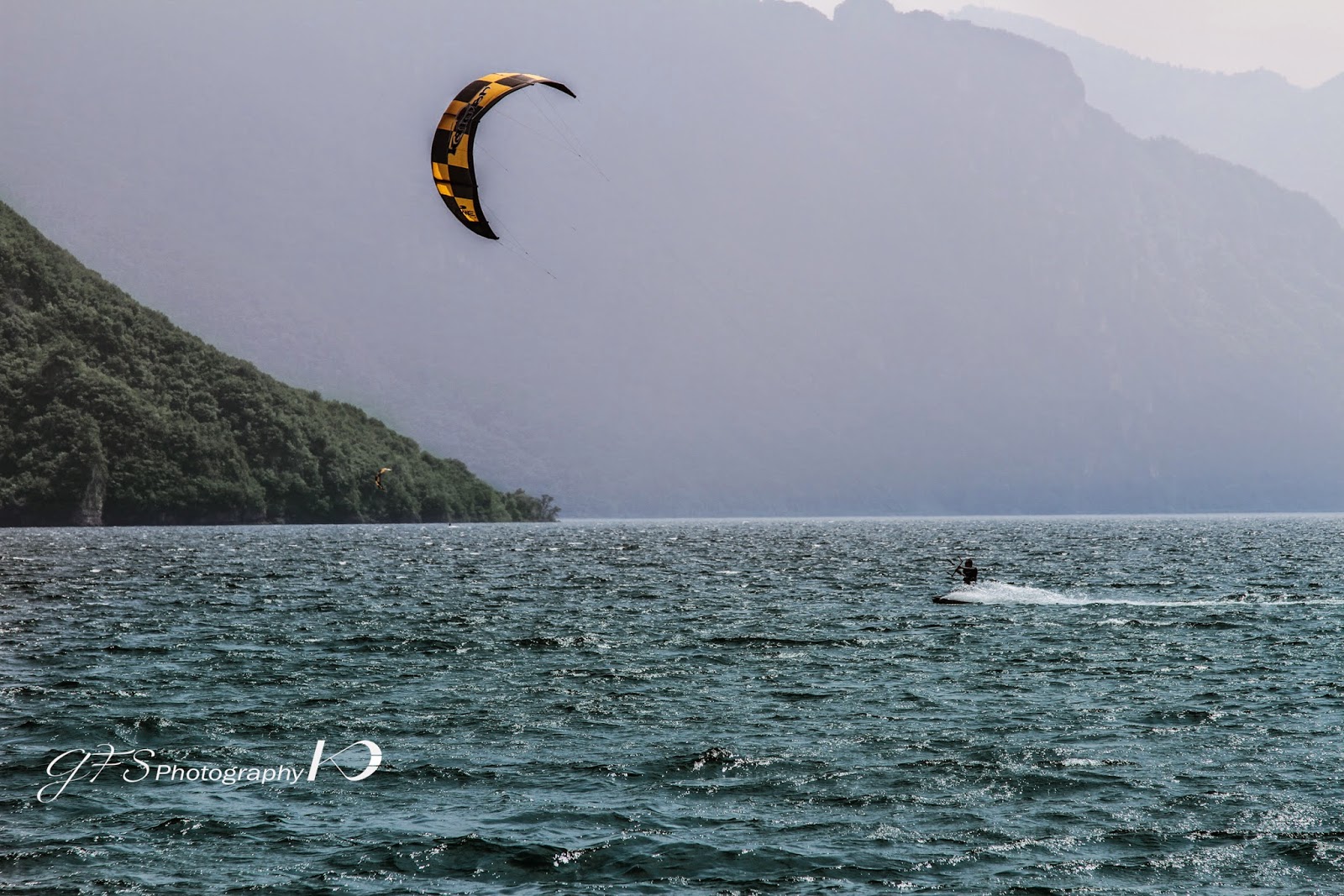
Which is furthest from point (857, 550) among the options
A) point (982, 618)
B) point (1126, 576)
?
point (982, 618)

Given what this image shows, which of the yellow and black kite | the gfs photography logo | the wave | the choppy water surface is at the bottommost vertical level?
the gfs photography logo

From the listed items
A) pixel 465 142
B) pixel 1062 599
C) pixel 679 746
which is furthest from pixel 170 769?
pixel 1062 599

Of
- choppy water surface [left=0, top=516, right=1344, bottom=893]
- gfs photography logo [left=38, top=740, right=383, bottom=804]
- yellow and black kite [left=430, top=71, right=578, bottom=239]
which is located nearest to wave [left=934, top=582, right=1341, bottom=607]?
choppy water surface [left=0, top=516, right=1344, bottom=893]

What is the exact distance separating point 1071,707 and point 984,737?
4.74 meters

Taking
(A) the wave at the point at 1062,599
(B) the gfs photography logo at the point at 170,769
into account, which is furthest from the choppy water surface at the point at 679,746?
(A) the wave at the point at 1062,599

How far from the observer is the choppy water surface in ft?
66.7

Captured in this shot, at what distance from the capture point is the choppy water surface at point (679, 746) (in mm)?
20344

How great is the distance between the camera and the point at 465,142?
5362cm

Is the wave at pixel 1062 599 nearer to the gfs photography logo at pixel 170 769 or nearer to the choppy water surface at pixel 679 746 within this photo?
the choppy water surface at pixel 679 746

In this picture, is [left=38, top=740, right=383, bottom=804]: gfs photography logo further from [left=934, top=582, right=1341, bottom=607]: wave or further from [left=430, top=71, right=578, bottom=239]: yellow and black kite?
[left=934, top=582, right=1341, bottom=607]: wave

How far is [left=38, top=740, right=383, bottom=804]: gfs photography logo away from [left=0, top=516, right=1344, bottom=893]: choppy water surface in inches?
4.9

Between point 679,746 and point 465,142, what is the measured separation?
32.6m

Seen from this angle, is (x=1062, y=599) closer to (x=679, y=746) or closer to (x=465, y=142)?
(x=465, y=142)

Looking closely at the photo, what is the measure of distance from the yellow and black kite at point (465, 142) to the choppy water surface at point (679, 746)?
17.2 metres
